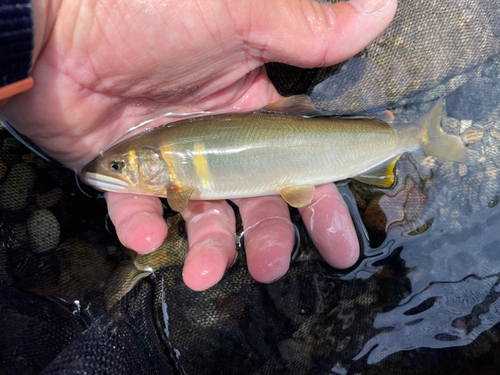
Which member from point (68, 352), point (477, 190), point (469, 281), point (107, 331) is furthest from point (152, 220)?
point (477, 190)

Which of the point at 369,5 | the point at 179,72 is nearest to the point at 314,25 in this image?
the point at 369,5

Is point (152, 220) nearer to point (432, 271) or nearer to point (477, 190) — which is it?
point (432, 271)

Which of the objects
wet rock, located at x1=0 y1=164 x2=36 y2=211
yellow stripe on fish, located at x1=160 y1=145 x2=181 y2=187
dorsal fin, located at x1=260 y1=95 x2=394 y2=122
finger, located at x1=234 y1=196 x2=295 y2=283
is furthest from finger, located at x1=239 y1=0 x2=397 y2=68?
wet rock, located at x1=0 y1=164 x2=36 y2=211

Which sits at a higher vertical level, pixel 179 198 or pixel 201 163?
pixel 201 163

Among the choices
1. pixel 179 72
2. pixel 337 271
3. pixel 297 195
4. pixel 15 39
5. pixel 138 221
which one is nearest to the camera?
pixel 15 39

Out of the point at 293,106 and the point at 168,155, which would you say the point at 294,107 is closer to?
the point at 293,106

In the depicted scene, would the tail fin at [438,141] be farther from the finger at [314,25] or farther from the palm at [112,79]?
the palm at [112,79]
